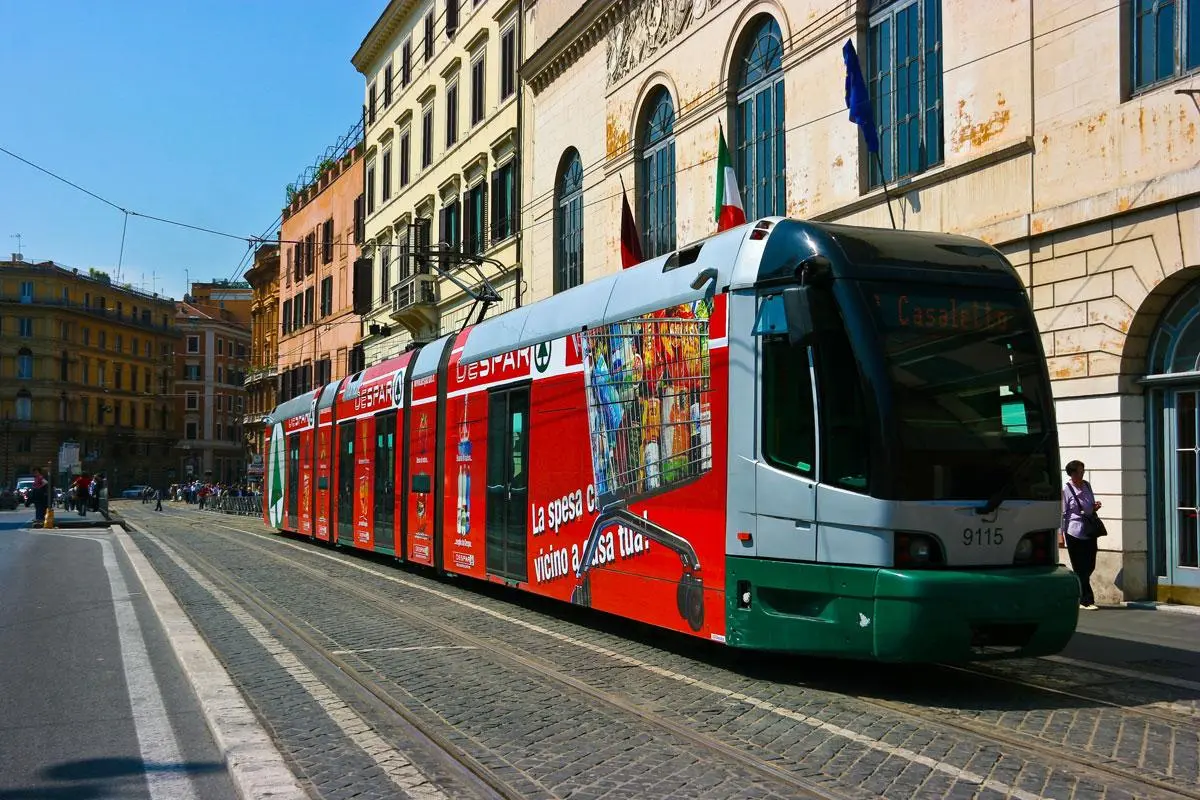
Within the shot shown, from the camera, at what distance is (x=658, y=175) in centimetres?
2362

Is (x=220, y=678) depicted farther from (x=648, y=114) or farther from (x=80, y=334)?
(x=80, y=334)

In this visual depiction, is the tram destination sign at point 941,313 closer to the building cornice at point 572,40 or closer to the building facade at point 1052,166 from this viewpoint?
the building facade at point 1052,166

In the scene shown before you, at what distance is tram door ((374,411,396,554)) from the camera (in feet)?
57.3

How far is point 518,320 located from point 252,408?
6041cm

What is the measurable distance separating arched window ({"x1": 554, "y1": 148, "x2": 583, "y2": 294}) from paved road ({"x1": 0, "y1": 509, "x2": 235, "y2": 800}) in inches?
606

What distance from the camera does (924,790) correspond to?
5297 millimetres

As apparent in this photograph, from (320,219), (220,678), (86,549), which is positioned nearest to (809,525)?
(220,678)

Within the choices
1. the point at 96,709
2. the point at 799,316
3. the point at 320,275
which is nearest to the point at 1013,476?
the point at 799,316

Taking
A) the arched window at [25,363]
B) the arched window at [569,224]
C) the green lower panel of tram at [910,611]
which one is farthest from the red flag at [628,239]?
the arched window at [25,363]

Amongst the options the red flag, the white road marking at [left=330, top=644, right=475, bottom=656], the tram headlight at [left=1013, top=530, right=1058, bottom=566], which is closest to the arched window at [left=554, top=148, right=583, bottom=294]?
the red flag

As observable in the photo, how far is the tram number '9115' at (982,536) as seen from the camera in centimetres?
737

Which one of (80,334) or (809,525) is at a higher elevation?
(80,334)

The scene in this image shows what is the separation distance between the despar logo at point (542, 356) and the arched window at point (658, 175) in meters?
11.6

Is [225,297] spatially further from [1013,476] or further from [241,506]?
[1013,476]
